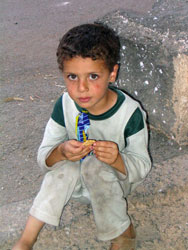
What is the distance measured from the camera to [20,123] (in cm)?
332

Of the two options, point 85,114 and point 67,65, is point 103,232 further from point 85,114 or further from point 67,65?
point 67,65

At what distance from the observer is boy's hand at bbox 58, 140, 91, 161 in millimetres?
1774

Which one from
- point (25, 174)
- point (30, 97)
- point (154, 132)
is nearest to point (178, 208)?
point (154, 132)

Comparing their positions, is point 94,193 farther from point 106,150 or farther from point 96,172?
point 106,150

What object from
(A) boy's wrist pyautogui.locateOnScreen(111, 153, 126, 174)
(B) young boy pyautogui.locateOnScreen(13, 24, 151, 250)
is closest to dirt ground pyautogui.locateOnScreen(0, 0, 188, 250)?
(B) young boy pyautogui.locateOnScreen(13, 24, 151, 250)

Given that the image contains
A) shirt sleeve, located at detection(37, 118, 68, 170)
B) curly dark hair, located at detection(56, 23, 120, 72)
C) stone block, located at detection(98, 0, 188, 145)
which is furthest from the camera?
stone block, located at detection(98, 0, 188, 145)

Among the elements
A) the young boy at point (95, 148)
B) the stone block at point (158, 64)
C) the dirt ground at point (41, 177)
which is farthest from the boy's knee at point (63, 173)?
the stone block at point (158, 64)

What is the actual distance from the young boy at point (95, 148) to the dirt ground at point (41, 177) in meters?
0.22

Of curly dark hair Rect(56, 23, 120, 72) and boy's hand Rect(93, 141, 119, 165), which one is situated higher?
curly dark hair Rect(56, 23, 120, 72)

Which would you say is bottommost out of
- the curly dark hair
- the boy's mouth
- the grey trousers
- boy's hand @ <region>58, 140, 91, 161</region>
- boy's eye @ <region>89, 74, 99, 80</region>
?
the grey trousers

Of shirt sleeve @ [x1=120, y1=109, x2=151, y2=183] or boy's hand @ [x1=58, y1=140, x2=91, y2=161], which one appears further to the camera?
shirt sleeve @ [x1=120, y1=109, x2=151, y2=183]

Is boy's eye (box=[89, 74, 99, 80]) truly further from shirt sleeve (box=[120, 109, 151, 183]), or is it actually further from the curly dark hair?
shirt sleeve (box=[120, 109, 151, 183])

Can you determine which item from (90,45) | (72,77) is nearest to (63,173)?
(72,77)

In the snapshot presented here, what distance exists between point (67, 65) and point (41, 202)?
69cm
